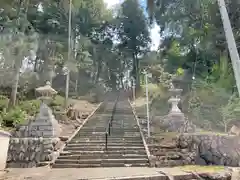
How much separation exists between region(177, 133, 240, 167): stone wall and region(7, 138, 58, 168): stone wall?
4839 millimetres

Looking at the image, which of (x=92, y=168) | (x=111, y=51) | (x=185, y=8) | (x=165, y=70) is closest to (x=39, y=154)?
(x=92, y=168)

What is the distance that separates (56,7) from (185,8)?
36.2 ft

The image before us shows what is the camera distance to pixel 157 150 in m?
8.55

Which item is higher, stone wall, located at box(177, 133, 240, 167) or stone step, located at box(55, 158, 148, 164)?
stone wall, located at box(177, 133, 240, 167)

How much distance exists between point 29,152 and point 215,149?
6119 mm

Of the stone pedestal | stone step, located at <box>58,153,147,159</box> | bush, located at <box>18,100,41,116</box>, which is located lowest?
stone step, located at <box>58,153,147,159</box>

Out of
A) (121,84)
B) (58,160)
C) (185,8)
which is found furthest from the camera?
(121,84)

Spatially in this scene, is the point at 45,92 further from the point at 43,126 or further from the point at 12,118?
the point at 12,118

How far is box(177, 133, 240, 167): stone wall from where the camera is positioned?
25.2 ft

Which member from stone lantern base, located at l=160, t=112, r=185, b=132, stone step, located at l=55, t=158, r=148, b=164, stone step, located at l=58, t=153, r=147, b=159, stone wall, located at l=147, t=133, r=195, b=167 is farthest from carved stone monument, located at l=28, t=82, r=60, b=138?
stone lantern base, located at l=160, t=112, r=185, b=132

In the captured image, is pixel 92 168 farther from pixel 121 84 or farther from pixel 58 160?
pixel 121 84

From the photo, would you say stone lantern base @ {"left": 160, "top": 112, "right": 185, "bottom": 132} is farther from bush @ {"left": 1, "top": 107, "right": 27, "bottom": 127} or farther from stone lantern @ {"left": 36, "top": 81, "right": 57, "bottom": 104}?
bush @ {"left": 1, "top": 107, "right": 27, "bottom": 127}

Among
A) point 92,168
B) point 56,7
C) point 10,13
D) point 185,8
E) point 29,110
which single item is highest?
point 56,7

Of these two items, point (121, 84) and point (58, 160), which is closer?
point (58, 160)
